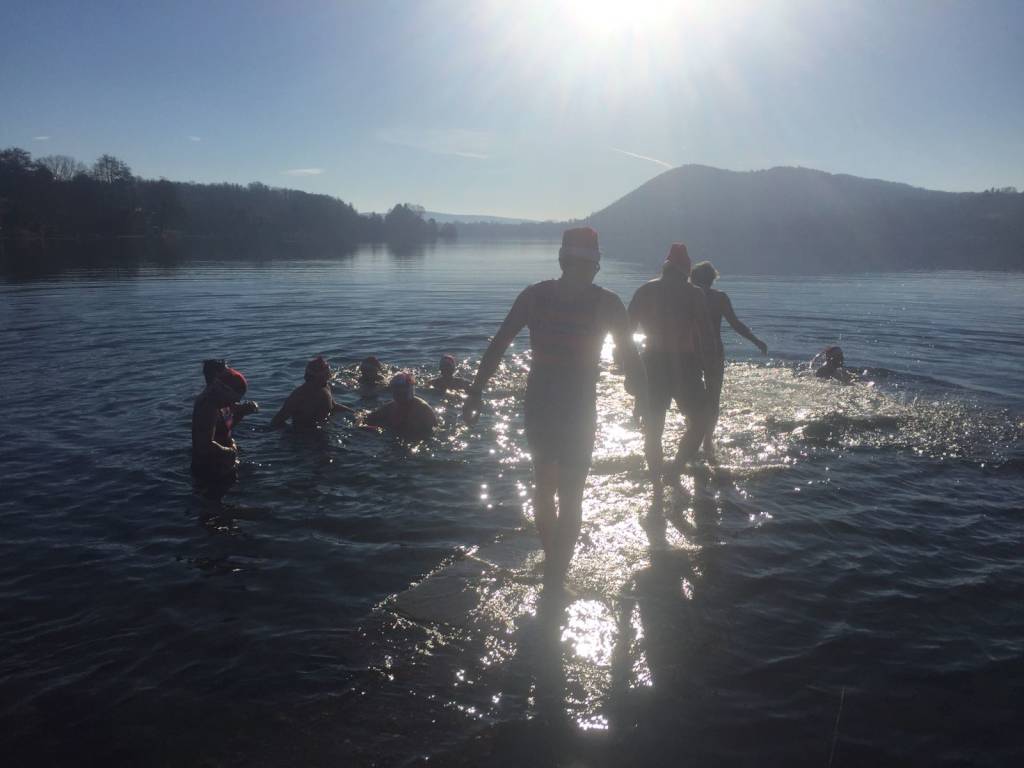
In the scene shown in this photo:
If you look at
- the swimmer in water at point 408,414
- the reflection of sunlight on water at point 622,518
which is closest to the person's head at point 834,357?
the reflection of sunlight on water at point 622,518

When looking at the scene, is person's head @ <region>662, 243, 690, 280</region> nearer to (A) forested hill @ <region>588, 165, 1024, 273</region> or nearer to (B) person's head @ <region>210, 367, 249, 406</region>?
(B) person's head @ <region>210, 367, 249, 406</region>

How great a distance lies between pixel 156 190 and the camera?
374 feet

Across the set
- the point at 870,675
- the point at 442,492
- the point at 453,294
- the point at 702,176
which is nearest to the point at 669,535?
the point at 870,675

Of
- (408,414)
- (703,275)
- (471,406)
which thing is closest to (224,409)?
(408,414)

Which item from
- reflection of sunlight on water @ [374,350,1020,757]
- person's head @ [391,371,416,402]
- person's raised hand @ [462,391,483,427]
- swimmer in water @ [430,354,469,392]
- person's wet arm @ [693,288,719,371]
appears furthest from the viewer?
swimmer in water @ [430,354,469,392]

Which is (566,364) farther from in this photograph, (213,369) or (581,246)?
(213,369)

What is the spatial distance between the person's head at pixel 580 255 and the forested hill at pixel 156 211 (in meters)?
102

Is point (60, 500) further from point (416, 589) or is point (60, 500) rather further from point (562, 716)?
point (562, 716)

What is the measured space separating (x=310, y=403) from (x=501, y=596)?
5.61m

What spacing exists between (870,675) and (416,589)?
3.34 meters

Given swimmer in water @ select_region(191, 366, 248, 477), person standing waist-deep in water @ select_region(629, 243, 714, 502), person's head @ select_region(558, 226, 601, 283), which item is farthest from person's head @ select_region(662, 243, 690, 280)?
swimmer in water @ select_region(191, 366, 248, 477)

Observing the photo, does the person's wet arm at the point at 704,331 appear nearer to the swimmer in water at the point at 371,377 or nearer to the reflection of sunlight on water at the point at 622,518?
the reflection of sunlight on water at the point at 622,518

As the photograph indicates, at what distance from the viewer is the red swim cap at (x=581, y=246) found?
454cm

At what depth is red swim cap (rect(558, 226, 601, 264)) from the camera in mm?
4539
